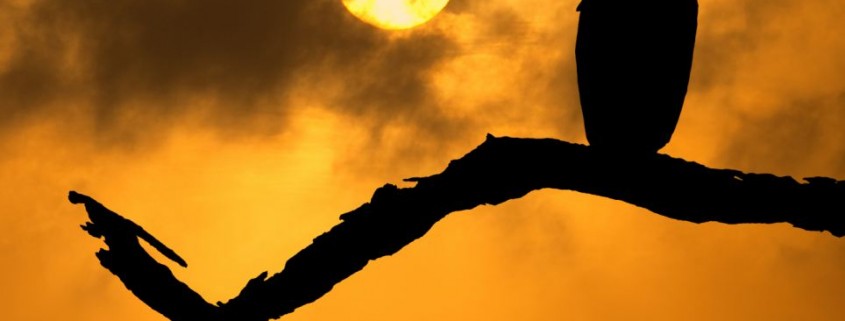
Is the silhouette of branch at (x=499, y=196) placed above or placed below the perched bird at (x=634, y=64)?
below

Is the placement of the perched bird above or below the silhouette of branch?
above

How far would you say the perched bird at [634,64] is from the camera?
26.5 feet

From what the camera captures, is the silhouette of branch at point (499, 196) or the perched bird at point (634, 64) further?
the perched bird at point (634, 64)

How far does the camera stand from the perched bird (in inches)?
317

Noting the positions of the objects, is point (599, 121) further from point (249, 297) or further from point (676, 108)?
point (249, 297)

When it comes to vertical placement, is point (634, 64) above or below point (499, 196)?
above

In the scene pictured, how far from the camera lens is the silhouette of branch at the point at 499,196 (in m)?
4.20

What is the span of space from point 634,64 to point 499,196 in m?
4.42

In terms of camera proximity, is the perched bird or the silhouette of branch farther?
the perched bird

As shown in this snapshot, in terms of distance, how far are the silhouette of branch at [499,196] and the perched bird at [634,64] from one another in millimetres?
3537

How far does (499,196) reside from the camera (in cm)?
436

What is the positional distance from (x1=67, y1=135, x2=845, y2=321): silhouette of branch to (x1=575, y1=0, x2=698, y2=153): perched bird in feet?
11.6

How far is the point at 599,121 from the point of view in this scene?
359 inches

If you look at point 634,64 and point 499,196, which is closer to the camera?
point 499,196
